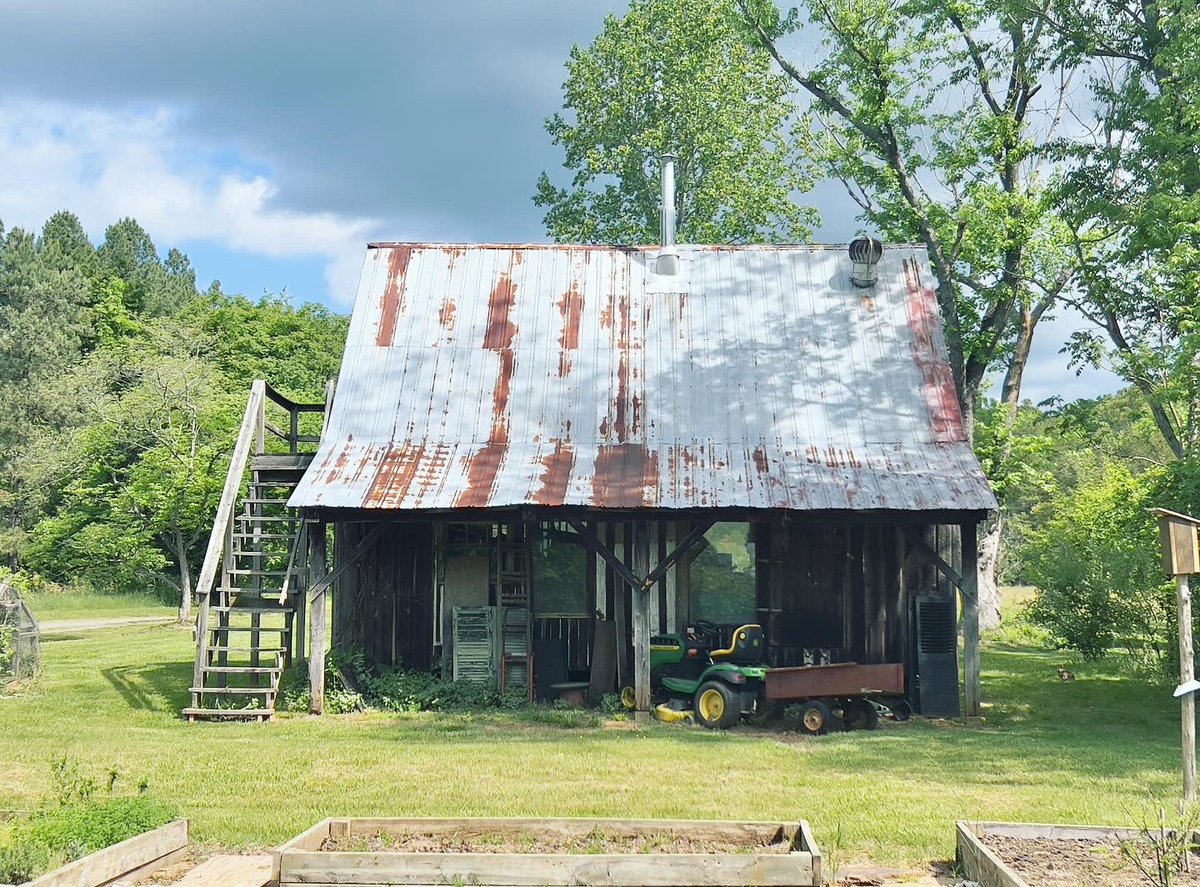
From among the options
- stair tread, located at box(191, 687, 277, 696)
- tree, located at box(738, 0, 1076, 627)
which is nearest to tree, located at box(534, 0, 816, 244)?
tree, located at box(738, 0, 1076, 627)

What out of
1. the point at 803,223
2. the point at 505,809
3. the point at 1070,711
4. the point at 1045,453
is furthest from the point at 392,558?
the point at 803,223

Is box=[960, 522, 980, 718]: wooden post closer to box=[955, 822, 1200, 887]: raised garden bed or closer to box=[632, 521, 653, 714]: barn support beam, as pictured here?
box=[632, 521, 653, 714]: barn support beam

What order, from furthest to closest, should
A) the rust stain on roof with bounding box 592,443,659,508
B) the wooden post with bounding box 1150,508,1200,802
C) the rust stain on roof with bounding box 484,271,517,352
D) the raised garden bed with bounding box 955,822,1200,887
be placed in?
1. the rust stain on roof with bounding box 484,271,517,352
2. the rust stain on roof with bounding box 592,443,659,508
3. the wooden post with bounding box 1150,508,1200,802
4. the raised garden bed with bounding box 955,822,1200,887

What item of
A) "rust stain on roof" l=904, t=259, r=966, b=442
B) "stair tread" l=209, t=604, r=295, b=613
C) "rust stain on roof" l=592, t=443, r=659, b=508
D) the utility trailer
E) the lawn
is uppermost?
"rust stain on roof" l=904, t=259, r=966, b=442

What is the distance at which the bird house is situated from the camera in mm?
8977

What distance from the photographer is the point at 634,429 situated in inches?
605

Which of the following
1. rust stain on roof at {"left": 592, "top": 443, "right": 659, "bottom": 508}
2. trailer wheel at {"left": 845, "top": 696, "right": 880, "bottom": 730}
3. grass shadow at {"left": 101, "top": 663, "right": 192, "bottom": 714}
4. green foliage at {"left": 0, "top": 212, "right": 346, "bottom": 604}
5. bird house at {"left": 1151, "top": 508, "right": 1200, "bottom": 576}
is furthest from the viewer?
green foliage at {"left": 0, "top": 212, "right": 346, "bottom": 604}

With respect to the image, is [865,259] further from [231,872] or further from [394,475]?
[231,872]

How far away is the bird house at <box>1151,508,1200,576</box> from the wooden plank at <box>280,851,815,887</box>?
14.5ft

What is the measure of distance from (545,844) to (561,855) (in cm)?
67

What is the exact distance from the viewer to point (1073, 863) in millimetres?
6738

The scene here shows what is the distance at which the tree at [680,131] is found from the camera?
34344mm

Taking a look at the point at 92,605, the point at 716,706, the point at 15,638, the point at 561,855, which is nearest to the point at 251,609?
the point at 15,638

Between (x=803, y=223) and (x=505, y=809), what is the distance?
29399 mm
